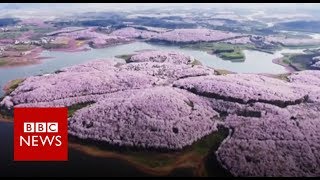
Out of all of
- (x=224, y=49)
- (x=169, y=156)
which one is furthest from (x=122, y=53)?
(x=169, y=156)

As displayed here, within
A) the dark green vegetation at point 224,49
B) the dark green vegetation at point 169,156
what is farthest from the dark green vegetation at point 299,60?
Answer: the dark green vegetation at point 169,156

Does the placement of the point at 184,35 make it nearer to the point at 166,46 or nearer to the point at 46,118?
the point at 166,46

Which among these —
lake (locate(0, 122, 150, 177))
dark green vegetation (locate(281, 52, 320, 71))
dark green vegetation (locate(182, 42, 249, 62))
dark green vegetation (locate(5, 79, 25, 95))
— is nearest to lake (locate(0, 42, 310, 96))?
dark green vegetation (locate(5, 79, 25, 95))

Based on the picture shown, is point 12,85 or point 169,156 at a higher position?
point 12,85

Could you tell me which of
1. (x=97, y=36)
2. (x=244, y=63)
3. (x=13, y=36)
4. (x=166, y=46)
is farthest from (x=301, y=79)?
(x=13, y=36)

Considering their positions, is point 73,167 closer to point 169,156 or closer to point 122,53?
point 169,156

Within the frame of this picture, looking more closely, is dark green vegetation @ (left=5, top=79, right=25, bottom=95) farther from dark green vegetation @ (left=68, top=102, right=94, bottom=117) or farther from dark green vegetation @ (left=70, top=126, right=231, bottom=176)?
dark green vegetation @ (left=70, top=126, right=231, bottom=176)
